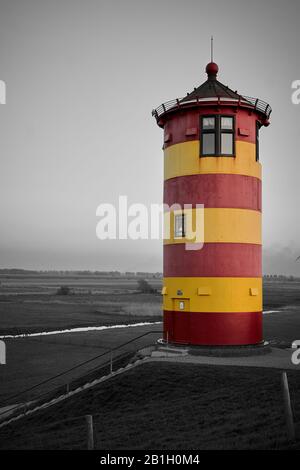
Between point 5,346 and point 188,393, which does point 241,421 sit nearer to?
point 188,393

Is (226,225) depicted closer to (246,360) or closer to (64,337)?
(246,360)

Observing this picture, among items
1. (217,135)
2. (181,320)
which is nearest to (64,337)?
(181,320)

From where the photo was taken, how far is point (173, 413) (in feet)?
39.2

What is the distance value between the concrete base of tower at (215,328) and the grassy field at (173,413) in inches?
102

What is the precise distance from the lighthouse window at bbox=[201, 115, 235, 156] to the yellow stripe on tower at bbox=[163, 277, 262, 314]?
4765mm

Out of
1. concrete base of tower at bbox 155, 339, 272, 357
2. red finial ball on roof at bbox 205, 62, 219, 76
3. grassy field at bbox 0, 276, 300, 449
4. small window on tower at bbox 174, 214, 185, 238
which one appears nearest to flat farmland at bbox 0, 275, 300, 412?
grassy field at bbox 0, 276, 300, 449

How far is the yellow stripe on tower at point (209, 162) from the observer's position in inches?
731

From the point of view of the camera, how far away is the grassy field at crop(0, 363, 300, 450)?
31.9 feet

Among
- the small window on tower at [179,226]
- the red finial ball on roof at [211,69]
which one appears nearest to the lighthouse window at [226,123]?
the red finial ball on roof at [211,69]

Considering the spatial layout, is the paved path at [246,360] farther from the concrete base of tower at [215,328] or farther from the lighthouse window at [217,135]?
the lighthouse window at [217,135]

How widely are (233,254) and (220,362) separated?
401 centimetres

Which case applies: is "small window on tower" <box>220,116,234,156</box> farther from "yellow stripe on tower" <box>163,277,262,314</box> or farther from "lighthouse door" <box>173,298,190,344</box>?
"lighthouse door" <box>173,298,190,344</box>
